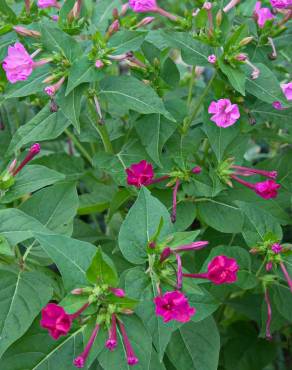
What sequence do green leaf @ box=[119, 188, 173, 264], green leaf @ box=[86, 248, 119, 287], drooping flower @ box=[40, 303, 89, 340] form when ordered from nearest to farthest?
1. drooping flower @ box=[40, 303, 89, 340]
2. green leaf @ box=[86, 248, 119, 287]
3. green leaf @ box=[119, 188, 173, 264]

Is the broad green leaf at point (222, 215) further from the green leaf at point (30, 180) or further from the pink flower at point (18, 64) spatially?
the pink flower at point (18, 64)

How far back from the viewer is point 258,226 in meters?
1.71

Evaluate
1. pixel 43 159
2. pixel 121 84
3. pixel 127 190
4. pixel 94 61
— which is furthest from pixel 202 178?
pixel 43 159

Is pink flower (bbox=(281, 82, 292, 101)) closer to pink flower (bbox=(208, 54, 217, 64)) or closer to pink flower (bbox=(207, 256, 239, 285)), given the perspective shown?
pink flower (bbox=(208, 54, 217, 64))

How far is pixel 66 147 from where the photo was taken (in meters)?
3.27

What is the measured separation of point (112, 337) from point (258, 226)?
590 mm

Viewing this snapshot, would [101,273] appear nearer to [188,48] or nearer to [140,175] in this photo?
[140,175]

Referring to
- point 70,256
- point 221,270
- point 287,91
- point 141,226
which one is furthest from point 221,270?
point 287,91

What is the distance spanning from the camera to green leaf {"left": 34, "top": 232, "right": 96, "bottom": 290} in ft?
4.58

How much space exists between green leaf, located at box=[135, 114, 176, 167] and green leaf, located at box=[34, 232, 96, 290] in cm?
47

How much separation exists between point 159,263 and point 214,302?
211 millimetres

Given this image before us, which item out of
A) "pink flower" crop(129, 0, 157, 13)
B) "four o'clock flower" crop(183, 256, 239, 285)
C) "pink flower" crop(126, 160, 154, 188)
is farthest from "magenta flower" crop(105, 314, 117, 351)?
"pink flower" crop(129, 0, 157, 13)

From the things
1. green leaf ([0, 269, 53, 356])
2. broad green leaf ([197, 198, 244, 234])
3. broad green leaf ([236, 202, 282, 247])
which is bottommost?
broad green leaf ([197, 198, 244, 234])

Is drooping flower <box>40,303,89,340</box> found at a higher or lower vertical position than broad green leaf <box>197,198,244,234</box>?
higher
